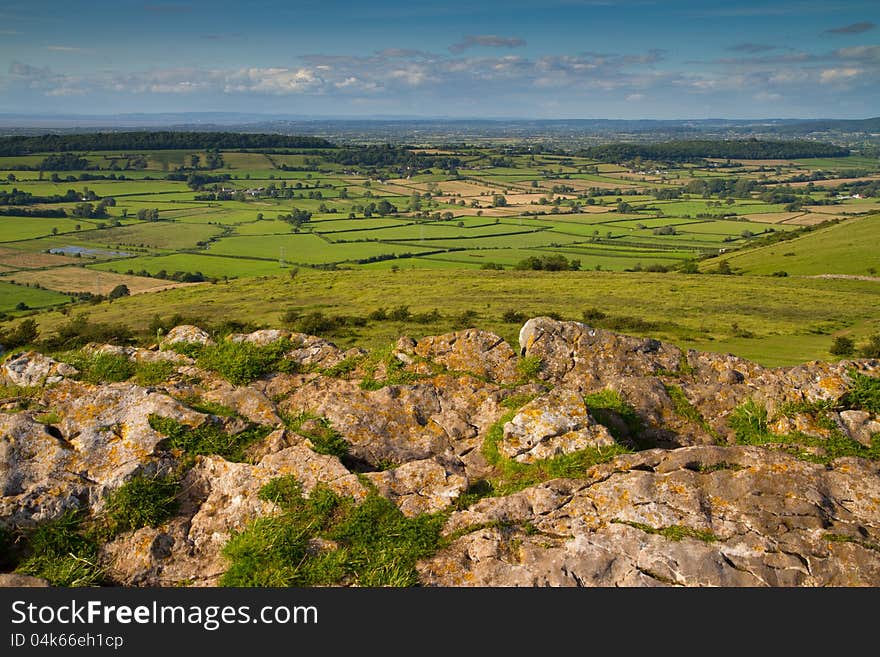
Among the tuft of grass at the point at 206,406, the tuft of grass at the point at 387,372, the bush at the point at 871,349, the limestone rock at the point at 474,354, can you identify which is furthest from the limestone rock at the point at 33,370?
the bush at the point at 871,349

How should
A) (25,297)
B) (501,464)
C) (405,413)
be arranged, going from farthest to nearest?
(25,297), (405,413), (501,464)

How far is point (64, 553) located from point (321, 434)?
4.42 m

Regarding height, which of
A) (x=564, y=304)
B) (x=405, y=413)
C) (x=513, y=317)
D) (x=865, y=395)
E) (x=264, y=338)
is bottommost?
(x=564, y=304)

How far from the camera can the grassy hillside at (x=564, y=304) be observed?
167 feet

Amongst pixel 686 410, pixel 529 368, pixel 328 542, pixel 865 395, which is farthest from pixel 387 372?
pixel 865 395

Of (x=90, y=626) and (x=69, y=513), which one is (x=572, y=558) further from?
(x=69, y=513)

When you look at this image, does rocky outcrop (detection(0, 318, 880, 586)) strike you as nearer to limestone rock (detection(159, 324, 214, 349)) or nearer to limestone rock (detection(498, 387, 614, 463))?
limestone rock (detection(498, 387, 614, 463))

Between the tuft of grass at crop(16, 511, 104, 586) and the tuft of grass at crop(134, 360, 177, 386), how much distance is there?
4.84 meters

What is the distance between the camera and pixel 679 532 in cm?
886

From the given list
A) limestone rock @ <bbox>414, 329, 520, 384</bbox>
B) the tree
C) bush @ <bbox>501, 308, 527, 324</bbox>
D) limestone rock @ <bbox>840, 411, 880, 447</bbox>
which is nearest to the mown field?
bush @ <bbox>501, 308, 527, 324</bbox>

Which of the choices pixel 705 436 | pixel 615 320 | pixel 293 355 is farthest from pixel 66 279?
pixel 705 436

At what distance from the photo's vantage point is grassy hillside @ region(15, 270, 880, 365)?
50906 mm

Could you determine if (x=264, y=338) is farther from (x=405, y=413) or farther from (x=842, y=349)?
(x=842, y=349)

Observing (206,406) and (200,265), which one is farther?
(200,265)
